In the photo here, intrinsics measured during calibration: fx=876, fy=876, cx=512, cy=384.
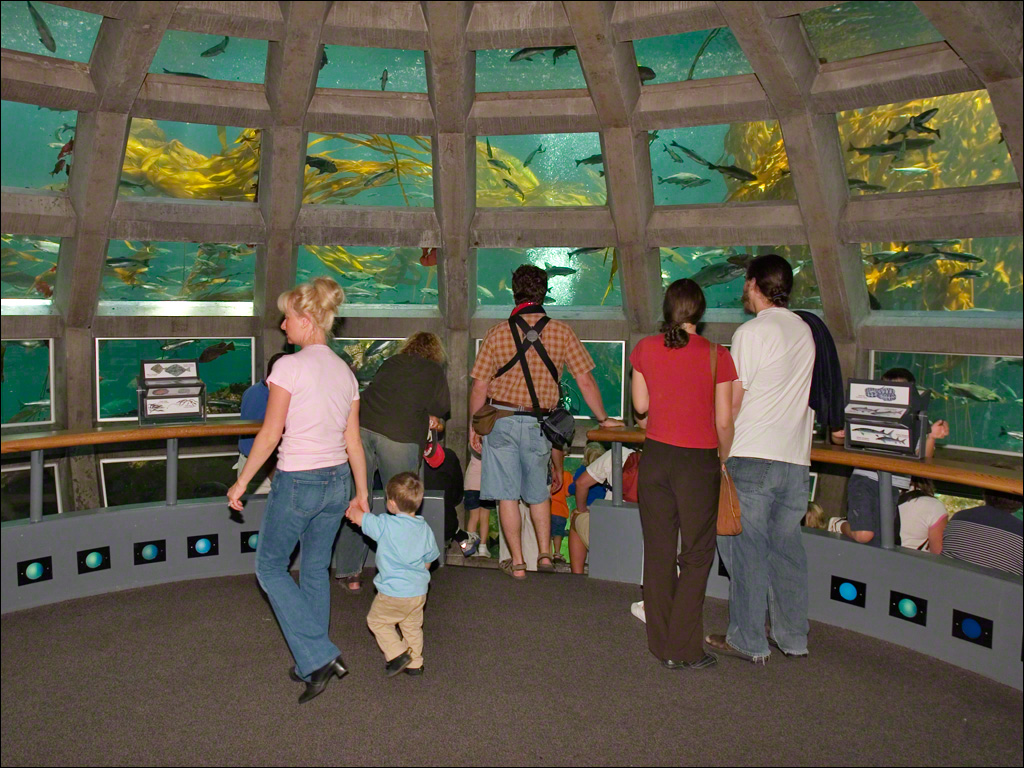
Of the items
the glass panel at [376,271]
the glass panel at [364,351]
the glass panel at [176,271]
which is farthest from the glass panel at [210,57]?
the glass panel at [364,351]

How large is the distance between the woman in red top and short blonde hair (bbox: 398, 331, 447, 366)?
4.29 ft

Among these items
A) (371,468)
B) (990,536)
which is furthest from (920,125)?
(371,468)

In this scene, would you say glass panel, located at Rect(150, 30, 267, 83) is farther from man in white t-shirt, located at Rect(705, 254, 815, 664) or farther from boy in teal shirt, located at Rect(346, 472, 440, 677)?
man in white t-shirt, located at Rect(705, 254, 815, 664)

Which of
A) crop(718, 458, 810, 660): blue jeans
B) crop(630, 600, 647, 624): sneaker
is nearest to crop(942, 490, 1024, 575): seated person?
crop(718, 458, 810, 660): blue jeans

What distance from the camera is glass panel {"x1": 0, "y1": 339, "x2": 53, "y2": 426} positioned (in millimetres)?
7840

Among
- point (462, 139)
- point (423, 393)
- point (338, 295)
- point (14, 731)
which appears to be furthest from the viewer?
point (462, 139)

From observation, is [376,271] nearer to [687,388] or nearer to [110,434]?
[110,434]

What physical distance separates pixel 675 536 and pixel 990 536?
1.47 metres

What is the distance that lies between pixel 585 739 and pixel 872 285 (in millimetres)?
5814

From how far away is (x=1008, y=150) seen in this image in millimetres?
6020

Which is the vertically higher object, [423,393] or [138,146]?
[138,146]

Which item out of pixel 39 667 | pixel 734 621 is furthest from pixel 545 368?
pixel 39 667

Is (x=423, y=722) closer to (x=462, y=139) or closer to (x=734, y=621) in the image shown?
(x=734, y=621)

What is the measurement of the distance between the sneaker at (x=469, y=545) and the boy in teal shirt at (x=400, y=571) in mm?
1519
